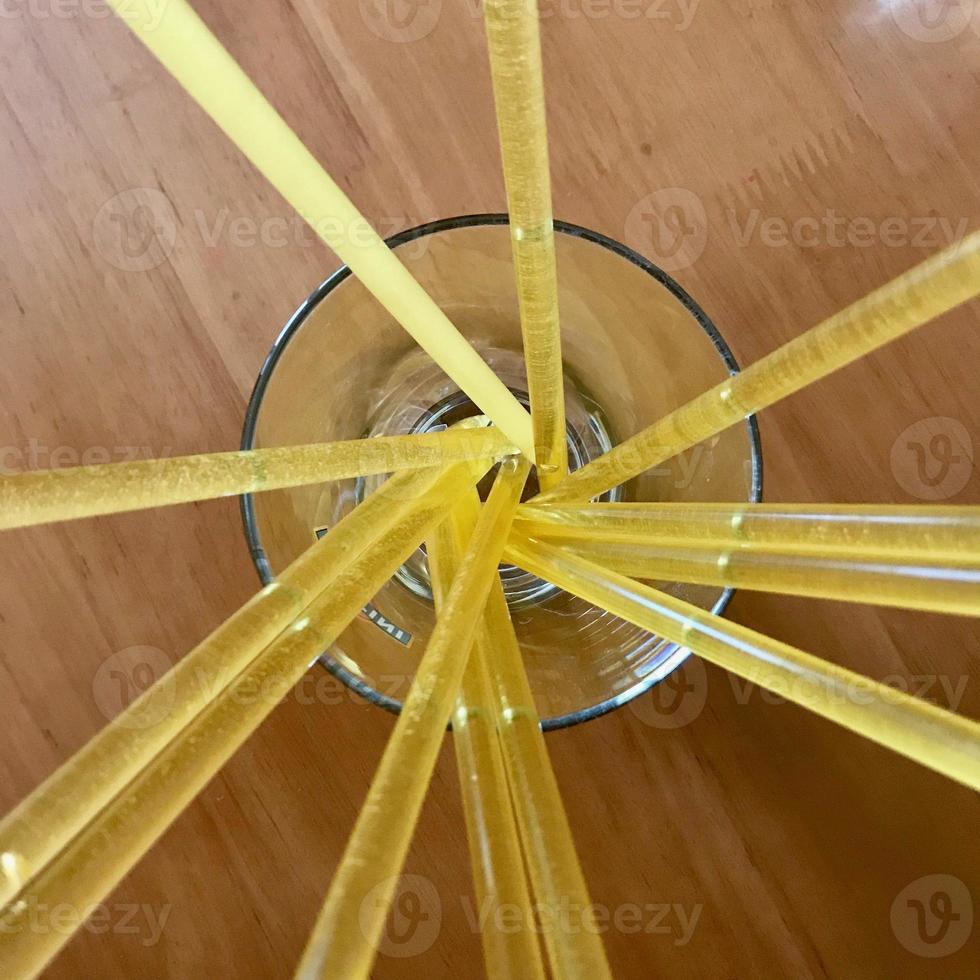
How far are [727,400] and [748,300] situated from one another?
222mm

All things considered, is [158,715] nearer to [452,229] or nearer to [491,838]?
[491,838]

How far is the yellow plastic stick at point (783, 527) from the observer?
0.19 m

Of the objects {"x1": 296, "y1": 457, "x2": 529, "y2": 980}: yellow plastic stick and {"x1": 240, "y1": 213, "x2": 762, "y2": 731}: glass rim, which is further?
{"x1": 240, "y1": 213, "x2": 762, "y2": 731}: glass rim

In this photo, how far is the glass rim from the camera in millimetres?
354

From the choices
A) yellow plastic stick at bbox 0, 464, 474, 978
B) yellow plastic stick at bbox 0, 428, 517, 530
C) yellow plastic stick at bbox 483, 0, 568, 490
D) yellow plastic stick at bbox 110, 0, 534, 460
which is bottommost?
yellow plastic stick at bbox 0, 464, 474, 978

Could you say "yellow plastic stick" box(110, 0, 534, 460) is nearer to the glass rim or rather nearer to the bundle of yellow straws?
the bundle of yellow straws

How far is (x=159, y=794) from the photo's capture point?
179 millimetres

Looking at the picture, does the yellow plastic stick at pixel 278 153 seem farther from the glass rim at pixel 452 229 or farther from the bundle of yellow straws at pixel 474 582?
the glass rim at pixel 452 229

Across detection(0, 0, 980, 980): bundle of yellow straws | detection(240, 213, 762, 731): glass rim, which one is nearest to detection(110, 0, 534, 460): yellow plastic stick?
detection(0, 0, 980, 980): bundle of yellow straws

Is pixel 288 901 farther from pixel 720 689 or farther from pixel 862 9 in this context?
pixel 862 9

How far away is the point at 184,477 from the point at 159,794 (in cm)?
6

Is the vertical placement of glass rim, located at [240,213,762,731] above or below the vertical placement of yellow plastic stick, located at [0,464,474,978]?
above

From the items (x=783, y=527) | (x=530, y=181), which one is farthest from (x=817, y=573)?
(x=530, y=181)

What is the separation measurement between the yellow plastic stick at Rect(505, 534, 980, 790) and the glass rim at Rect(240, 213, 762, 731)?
2.3 inches
